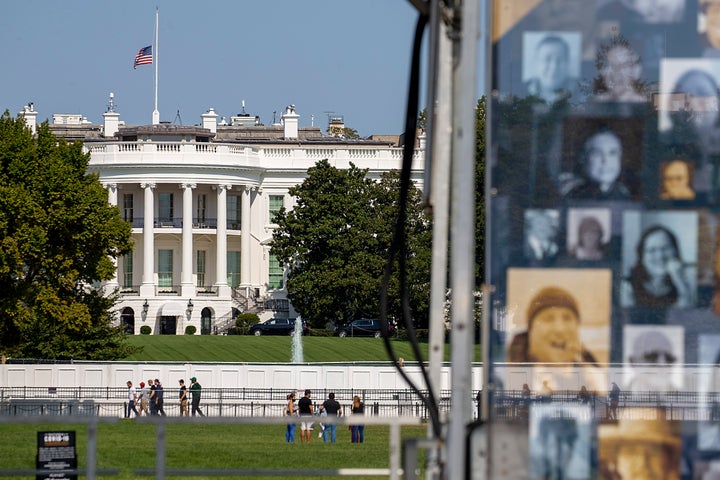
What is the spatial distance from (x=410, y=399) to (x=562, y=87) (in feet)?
115

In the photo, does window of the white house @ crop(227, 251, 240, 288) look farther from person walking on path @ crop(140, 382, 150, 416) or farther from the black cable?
the black cable

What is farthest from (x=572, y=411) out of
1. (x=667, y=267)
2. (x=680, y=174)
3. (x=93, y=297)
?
(x=93, y=297)

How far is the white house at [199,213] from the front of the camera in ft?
299

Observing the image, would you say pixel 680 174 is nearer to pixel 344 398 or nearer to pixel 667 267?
pixel 667 267

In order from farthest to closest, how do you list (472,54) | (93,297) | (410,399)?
(93,297) < (410,399) < (472,54)

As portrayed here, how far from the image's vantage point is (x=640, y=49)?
600 cm

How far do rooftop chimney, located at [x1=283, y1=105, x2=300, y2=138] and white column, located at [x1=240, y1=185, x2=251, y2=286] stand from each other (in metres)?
12.7

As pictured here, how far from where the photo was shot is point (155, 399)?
37938 mm

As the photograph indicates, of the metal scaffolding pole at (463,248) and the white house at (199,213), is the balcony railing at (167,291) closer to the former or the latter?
the white house at (199,213)

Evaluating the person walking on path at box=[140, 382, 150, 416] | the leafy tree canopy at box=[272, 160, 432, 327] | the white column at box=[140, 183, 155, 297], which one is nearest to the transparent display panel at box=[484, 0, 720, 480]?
the person walking on path at box=[140, 382, 150, 416]

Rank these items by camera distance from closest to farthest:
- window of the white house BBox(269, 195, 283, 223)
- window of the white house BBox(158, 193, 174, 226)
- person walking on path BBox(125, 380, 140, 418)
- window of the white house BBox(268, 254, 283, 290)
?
person walking on path BBox(125, 380, 140, 418) → window of the white house BBox(158, 193, 174, 226) → window of the white house BBox(268, 254, 283, 290) → window of the white house BBox(269, 195, 283, 223)

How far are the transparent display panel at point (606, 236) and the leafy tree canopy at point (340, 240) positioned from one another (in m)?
67.8

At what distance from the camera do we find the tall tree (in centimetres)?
4972

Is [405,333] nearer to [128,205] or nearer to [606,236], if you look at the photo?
[128,205]
